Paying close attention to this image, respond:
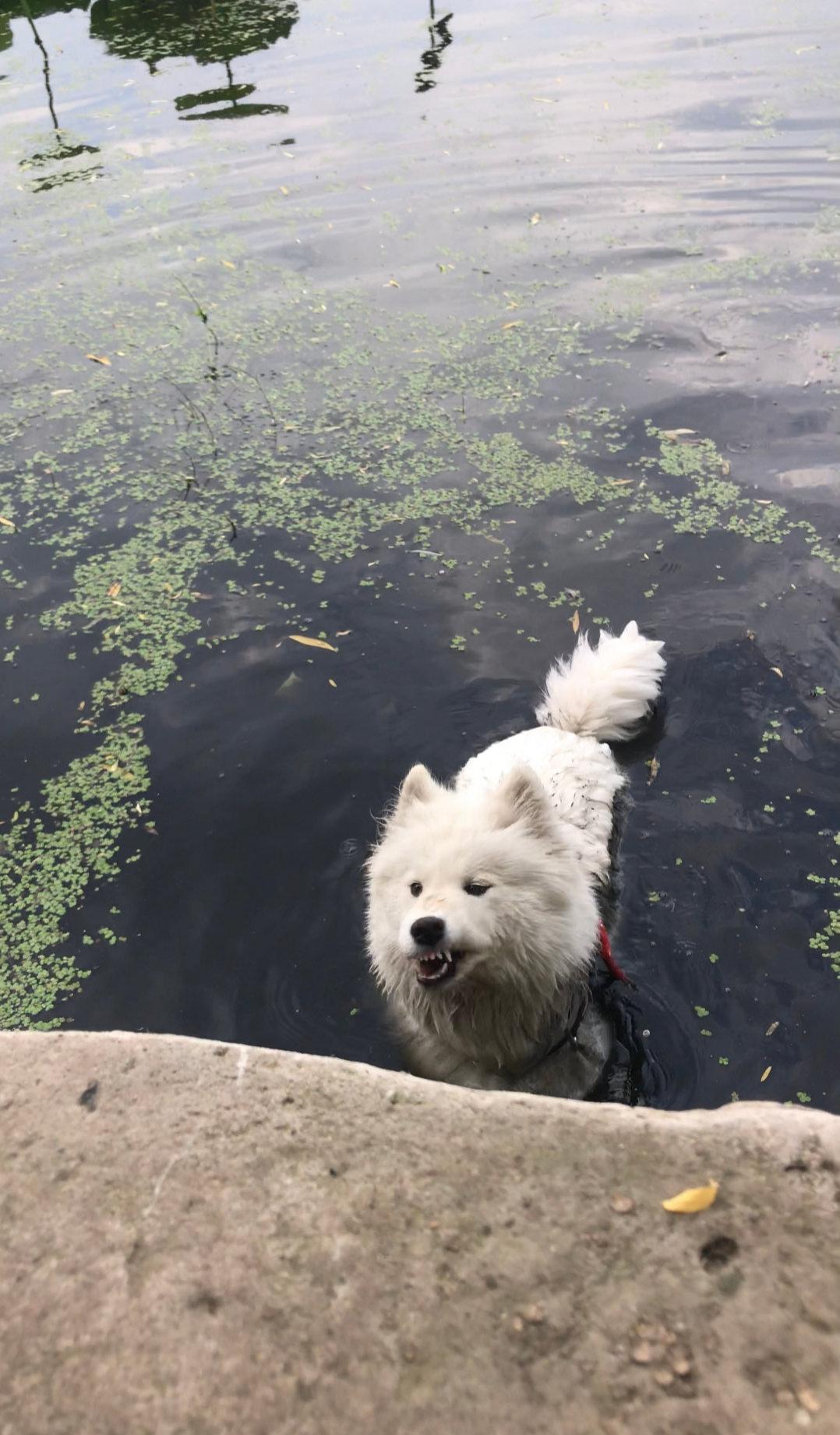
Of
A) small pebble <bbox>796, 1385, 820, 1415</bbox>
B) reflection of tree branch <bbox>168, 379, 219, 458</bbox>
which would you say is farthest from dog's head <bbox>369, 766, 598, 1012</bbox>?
reflection of tree branch <bbox>168, 379, 219, 458</bbox>

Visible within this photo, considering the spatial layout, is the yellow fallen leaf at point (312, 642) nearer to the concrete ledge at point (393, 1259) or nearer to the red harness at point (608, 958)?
the red harness at point (608, 958)

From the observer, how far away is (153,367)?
800cm

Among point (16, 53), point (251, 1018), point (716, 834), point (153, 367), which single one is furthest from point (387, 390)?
point (16, 53)

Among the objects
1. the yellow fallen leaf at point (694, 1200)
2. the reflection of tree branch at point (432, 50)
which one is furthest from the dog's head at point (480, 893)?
the reflection of tree branch at point (432, 50)

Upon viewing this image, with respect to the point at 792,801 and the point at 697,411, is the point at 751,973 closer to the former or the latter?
the point at 792,801

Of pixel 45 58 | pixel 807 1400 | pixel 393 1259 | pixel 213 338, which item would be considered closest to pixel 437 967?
pixel 393 1259

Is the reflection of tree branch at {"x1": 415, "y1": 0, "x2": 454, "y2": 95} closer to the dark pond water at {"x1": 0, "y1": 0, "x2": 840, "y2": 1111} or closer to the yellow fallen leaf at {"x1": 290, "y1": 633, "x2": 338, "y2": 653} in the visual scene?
the dark pond water at {"x1": 0, "y1": 0, "x2": 840, "y2": 1111}

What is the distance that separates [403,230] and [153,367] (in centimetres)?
331

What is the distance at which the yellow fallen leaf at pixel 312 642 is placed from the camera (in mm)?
5395

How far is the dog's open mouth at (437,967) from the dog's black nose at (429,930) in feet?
0.29

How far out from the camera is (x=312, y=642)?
5445 mm

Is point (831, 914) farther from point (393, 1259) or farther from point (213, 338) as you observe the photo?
point (213, 338)

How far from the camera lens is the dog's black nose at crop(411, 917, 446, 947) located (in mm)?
2895

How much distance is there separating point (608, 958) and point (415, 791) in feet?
3.06
